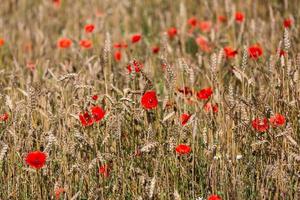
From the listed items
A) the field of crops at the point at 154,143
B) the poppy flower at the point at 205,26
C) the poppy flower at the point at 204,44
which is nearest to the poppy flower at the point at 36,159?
the field of crops at the point at 154,143

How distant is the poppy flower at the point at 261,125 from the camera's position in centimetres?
230

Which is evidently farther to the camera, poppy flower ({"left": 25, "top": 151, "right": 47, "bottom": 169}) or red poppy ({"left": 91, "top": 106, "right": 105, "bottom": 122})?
red poppy ({"left": 91, "top": 106, "right": 105, "bottom": 122})

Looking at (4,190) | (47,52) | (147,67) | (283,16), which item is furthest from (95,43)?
(4,190)

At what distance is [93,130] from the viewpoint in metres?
2.48

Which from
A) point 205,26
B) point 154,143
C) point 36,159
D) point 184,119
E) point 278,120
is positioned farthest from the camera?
point 205,26

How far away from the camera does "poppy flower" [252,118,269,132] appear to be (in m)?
2.30

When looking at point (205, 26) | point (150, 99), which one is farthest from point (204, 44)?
point (150, 99)

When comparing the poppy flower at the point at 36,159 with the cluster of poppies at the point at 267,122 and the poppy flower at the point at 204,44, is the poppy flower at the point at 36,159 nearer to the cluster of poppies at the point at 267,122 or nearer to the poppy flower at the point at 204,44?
the cluster of poppies at the point at 267,122

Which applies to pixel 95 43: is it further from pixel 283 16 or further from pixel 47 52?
pixel 283 16

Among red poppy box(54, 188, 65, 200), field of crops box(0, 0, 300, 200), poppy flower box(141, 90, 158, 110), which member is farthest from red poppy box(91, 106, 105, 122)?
red poppy box(54, 188, 65, 200)

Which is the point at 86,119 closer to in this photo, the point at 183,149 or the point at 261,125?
the point at 183,149

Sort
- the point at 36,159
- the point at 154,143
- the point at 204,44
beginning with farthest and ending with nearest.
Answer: the point at 204,44, the point at 154,143, the point at 36,159

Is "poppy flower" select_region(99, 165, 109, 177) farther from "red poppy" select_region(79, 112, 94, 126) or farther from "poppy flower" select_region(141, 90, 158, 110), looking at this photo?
"poppy flower" select_region(141, 90, 158, 110)

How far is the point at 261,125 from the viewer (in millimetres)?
2309
